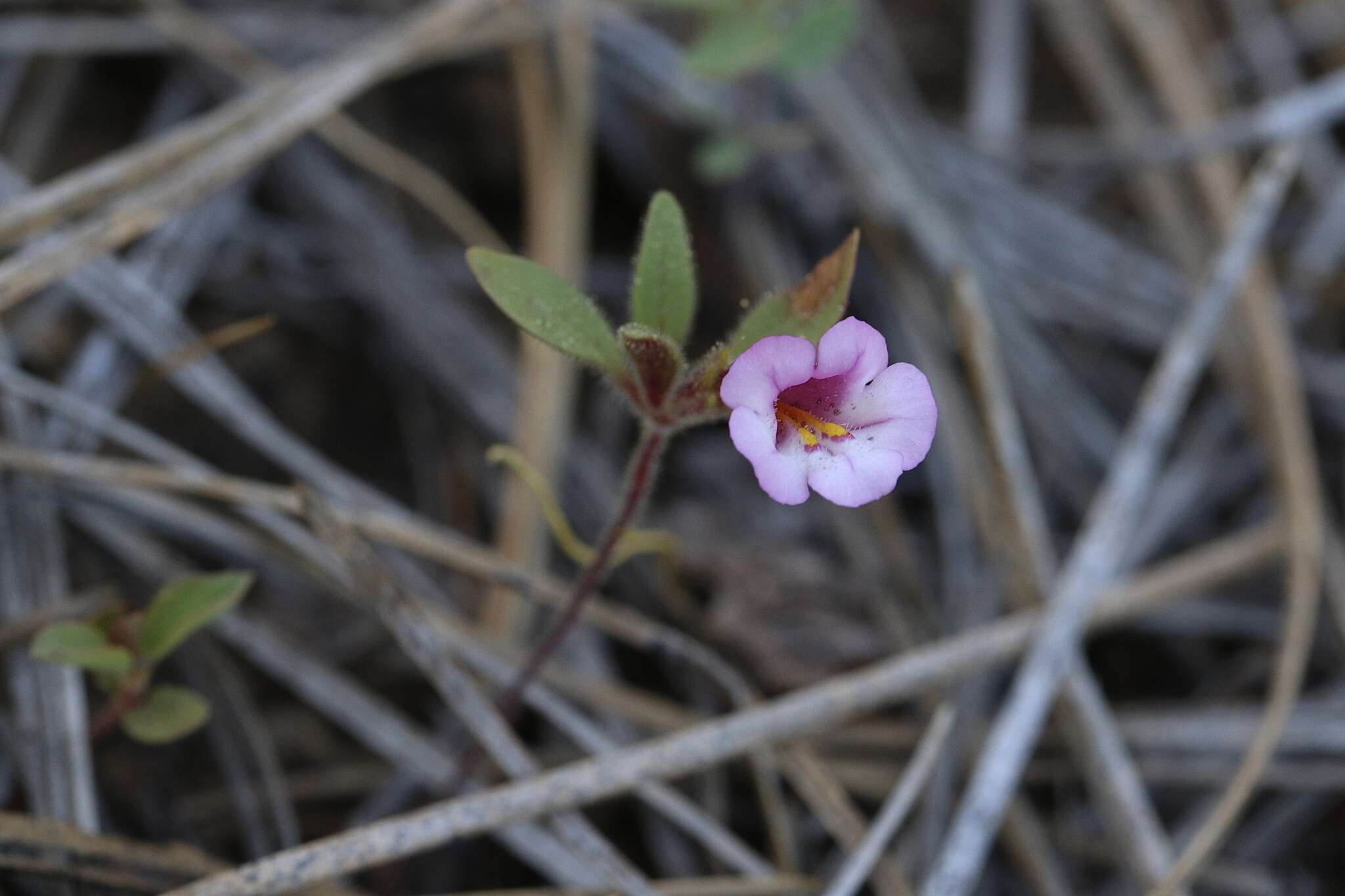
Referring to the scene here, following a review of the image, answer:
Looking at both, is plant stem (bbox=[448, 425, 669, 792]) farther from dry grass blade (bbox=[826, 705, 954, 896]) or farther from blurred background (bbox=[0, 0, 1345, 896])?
dry grass blade (bbox=[826, 705, 954, 896])

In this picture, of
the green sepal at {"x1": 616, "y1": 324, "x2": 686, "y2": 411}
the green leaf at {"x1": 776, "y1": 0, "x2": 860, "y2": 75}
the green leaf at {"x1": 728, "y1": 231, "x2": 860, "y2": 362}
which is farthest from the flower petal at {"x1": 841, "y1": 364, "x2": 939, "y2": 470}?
the green leaf at {"x1": 776, "y1": 0, "x2": 860, "y2": 75}

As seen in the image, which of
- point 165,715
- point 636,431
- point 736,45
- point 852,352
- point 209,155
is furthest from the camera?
point 636,431

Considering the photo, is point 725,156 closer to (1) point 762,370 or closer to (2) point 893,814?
(1) point 762,370

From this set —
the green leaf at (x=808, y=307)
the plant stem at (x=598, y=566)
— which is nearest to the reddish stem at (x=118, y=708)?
the plant stem at (x=598, y=566)

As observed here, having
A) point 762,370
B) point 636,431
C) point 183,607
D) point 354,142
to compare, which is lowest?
point 183,607

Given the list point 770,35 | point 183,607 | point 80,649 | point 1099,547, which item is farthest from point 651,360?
point 770,35

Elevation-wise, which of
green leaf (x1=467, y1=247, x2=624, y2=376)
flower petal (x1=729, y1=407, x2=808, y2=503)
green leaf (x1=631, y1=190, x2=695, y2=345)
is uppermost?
green leaf (x1=631, y1=190, x2=695, y2=345)

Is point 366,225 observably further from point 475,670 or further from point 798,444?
point 798,444
